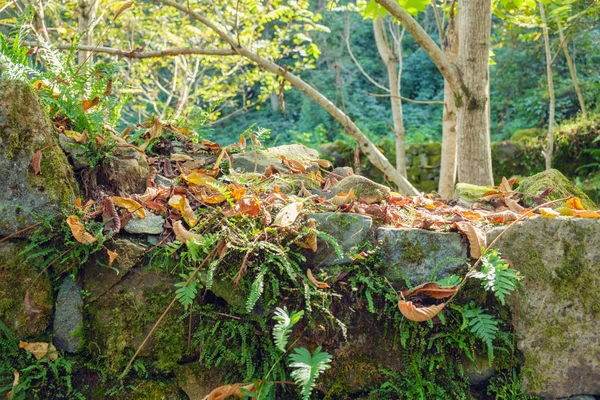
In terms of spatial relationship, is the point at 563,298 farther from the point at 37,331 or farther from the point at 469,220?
the point at 37,331

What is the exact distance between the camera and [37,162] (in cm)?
247

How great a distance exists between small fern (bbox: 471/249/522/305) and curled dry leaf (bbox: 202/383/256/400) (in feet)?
3.82

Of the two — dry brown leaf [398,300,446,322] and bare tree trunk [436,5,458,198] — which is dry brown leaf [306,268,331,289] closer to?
dry brown leaf [398,300,446,322]

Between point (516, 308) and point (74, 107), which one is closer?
point (516, 308)

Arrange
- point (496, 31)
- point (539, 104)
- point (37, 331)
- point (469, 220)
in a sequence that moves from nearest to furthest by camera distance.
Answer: point (37, 331)
point (469, 220)
point (539, 104)
point (496, 31)

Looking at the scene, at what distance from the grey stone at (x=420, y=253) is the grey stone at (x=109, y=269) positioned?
1.23 metres

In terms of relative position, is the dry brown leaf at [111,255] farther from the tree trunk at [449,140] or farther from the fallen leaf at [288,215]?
the tree trunk at [449,140]

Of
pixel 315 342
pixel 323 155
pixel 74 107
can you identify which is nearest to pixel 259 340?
pixel 315 342

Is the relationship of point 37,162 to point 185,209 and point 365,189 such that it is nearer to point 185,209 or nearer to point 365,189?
point 185,209

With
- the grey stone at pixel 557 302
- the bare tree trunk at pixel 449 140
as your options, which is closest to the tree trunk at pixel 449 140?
the bare tree trunk at pixel 449 140

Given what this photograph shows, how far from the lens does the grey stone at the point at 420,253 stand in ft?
8.16

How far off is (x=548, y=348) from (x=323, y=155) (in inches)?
361

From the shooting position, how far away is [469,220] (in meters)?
2.70

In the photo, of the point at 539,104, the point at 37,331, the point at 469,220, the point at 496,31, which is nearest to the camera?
the point at 37,331
